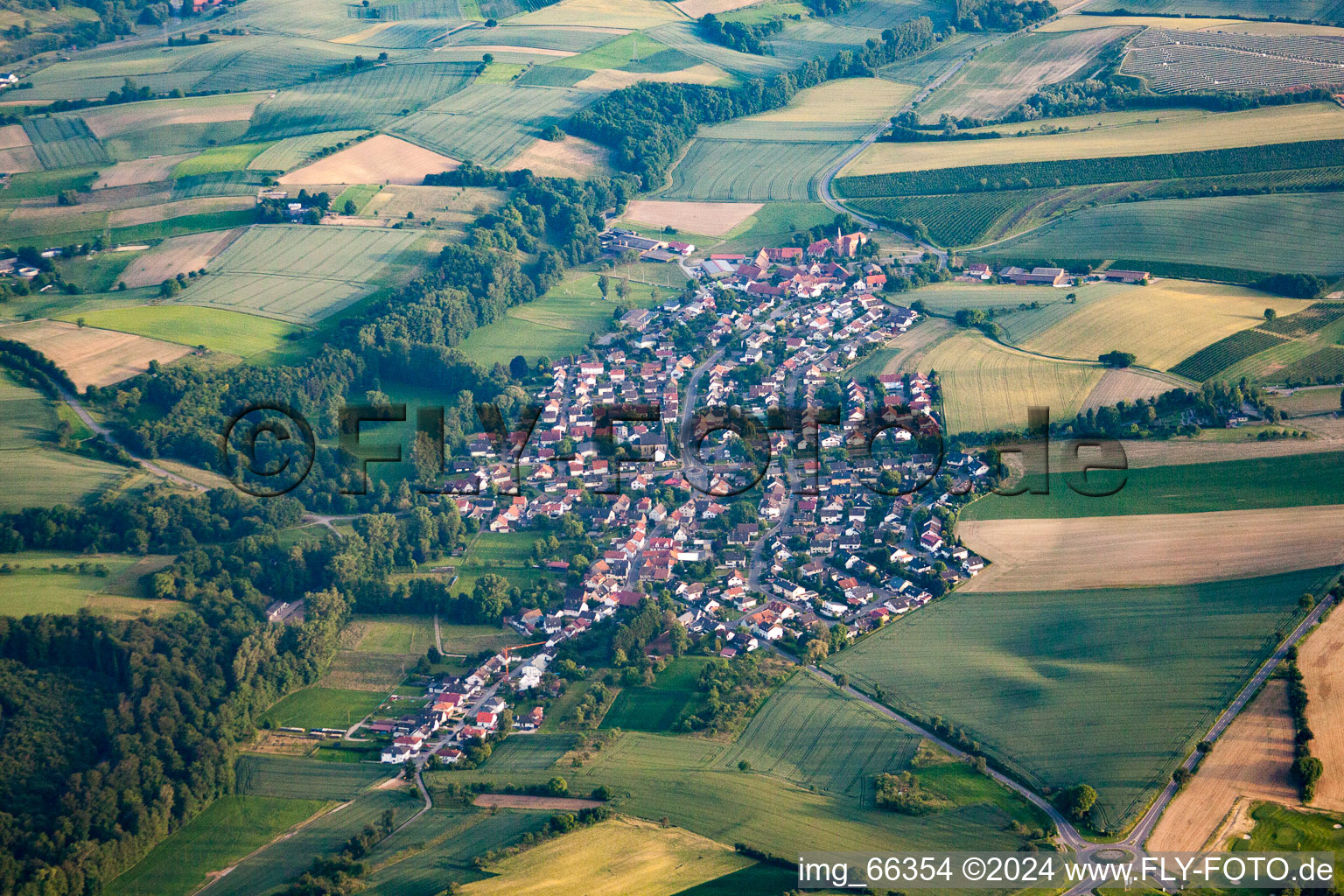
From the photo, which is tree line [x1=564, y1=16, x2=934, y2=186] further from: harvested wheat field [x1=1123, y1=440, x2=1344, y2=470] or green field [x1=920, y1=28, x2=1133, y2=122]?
harvested wheat field [x1=1123, y1=440, x2=1344, y2=470]

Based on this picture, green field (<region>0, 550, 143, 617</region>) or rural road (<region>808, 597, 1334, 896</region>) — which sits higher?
green field (<region>0, 550, 143, 617</region>)

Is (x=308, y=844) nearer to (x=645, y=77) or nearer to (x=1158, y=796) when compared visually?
(x=1158, y=796)

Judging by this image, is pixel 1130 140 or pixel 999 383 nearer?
pixel 999 383

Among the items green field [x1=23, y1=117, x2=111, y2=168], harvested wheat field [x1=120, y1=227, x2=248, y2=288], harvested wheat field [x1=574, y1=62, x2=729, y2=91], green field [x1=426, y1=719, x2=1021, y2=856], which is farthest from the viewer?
harvested wheat field [x1=574, y1=62, x2=729, y2=91]

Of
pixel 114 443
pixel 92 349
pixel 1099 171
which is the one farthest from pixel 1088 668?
pixel 92 349

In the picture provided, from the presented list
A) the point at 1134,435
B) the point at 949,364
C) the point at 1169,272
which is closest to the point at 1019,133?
the point at 1169,272

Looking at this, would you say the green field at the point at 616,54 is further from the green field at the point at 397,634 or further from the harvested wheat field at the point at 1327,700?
the harvested wheat field at the point at 1327,700

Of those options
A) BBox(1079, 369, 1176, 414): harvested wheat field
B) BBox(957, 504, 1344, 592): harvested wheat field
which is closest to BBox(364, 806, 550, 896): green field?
BBox(957, 504, 1344, 592): harvested wheat field
